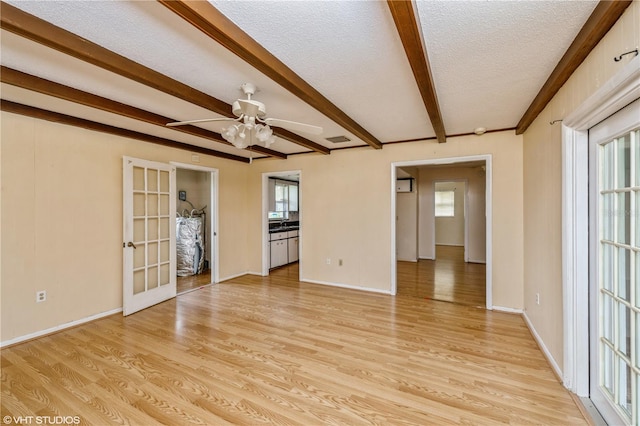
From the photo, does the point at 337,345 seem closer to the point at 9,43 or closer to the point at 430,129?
the point at 430,129

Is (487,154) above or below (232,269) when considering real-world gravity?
above

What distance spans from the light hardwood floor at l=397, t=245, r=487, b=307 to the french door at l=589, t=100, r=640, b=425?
2.02 m

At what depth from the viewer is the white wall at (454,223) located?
8.72 meters

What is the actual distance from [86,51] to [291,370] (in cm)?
266

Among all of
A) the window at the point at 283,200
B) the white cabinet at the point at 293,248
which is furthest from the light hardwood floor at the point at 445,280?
the window at the point at 283,200

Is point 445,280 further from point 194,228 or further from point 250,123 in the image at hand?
point 194,228

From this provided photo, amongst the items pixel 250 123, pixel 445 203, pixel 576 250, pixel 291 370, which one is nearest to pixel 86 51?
pixel 250 123

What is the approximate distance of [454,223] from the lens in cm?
884

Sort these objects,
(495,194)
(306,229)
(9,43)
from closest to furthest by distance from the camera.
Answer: (9,43), (495,194), (306,229)

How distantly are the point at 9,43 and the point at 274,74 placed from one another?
1633 mm

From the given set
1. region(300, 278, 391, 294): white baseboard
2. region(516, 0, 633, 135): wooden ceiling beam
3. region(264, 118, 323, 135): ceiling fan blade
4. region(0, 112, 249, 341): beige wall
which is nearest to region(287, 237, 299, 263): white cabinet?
region(300, 278, 391, 294): white baseboard

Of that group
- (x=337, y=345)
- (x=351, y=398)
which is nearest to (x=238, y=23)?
(x=351, y=398)

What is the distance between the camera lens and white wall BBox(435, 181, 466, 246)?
872 centimetres

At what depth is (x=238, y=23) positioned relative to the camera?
150 centimetres
